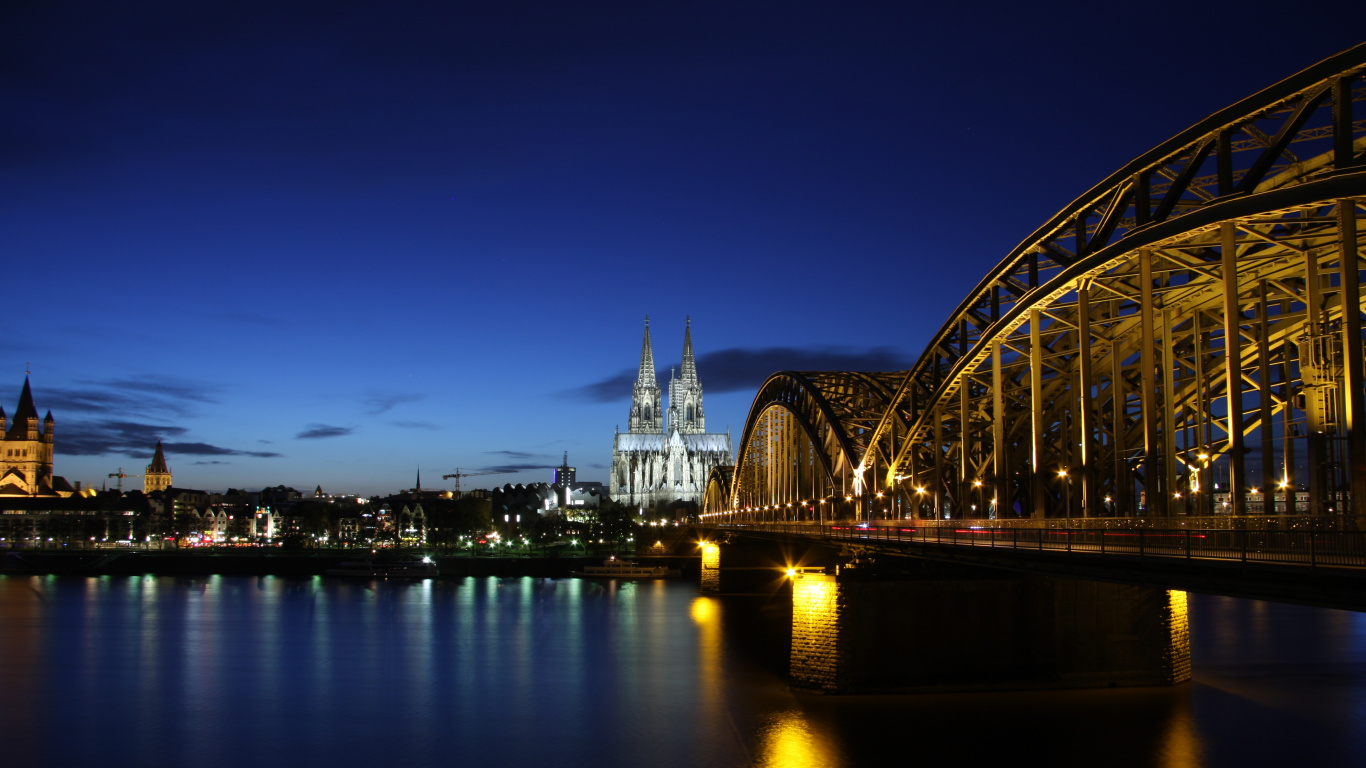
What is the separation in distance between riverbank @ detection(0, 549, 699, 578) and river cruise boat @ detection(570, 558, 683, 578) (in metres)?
2.76

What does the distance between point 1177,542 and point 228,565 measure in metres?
104

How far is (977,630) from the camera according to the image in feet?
113

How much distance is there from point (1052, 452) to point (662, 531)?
3602 inches

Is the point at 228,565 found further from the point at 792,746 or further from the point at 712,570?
the point at 792,746

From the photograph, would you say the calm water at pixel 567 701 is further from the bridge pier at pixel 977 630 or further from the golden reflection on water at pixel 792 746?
the bridge pier at pixel 977 630

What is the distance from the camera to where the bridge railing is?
52.5 ft

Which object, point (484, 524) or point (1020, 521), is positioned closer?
point (1020, 521)

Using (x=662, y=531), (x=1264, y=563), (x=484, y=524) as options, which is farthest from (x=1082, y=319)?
(x=484, y=524)

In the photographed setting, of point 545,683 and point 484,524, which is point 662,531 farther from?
point 545,683

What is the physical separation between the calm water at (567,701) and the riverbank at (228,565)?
39.6m

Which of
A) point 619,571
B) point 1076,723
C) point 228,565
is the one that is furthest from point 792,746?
point 228,565

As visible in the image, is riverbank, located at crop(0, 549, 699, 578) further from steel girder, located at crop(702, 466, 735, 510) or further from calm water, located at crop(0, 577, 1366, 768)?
calm water, located at crop(0, 577, 1366, 768)

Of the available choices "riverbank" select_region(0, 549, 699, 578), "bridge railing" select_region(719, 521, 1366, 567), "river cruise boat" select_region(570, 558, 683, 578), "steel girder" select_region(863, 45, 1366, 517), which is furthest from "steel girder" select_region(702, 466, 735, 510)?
"bridge railing" select_region(719, 521, 1366, 567)

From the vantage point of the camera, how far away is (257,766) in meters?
30.4
